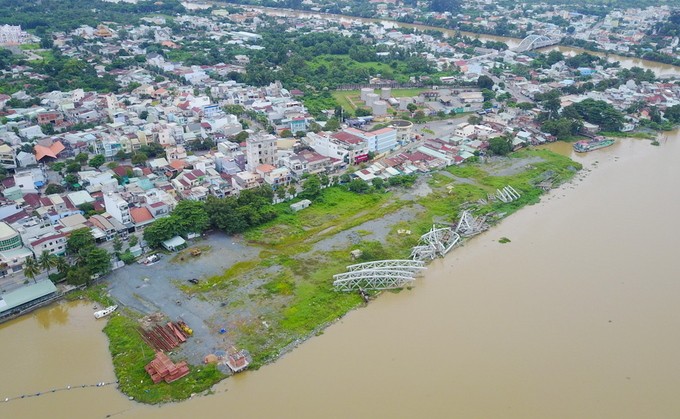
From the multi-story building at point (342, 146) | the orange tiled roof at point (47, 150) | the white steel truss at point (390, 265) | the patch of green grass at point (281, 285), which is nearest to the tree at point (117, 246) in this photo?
the patch of green grass at point (281, 285)

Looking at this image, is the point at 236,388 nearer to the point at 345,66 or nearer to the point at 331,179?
the point at 331,179

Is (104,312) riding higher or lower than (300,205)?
lower

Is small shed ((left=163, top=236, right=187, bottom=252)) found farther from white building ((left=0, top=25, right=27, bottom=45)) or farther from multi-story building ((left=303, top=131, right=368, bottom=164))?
white building ((left=0, top=25, right=27, bottom=45))

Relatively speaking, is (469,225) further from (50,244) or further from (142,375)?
(50,244)

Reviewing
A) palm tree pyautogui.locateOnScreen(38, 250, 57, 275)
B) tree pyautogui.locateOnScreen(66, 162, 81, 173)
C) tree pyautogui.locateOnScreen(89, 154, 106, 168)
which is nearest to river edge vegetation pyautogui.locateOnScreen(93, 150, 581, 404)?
palm tree pyautogui.locateOnScreen(38, 250, 57, 275)

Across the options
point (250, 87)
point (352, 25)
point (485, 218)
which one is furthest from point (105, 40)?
point (485, 218)

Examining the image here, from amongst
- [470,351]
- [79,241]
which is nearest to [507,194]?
[470,351]

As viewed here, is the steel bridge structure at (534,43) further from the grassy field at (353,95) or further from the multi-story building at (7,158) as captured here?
the multi-story building at (7,158)
